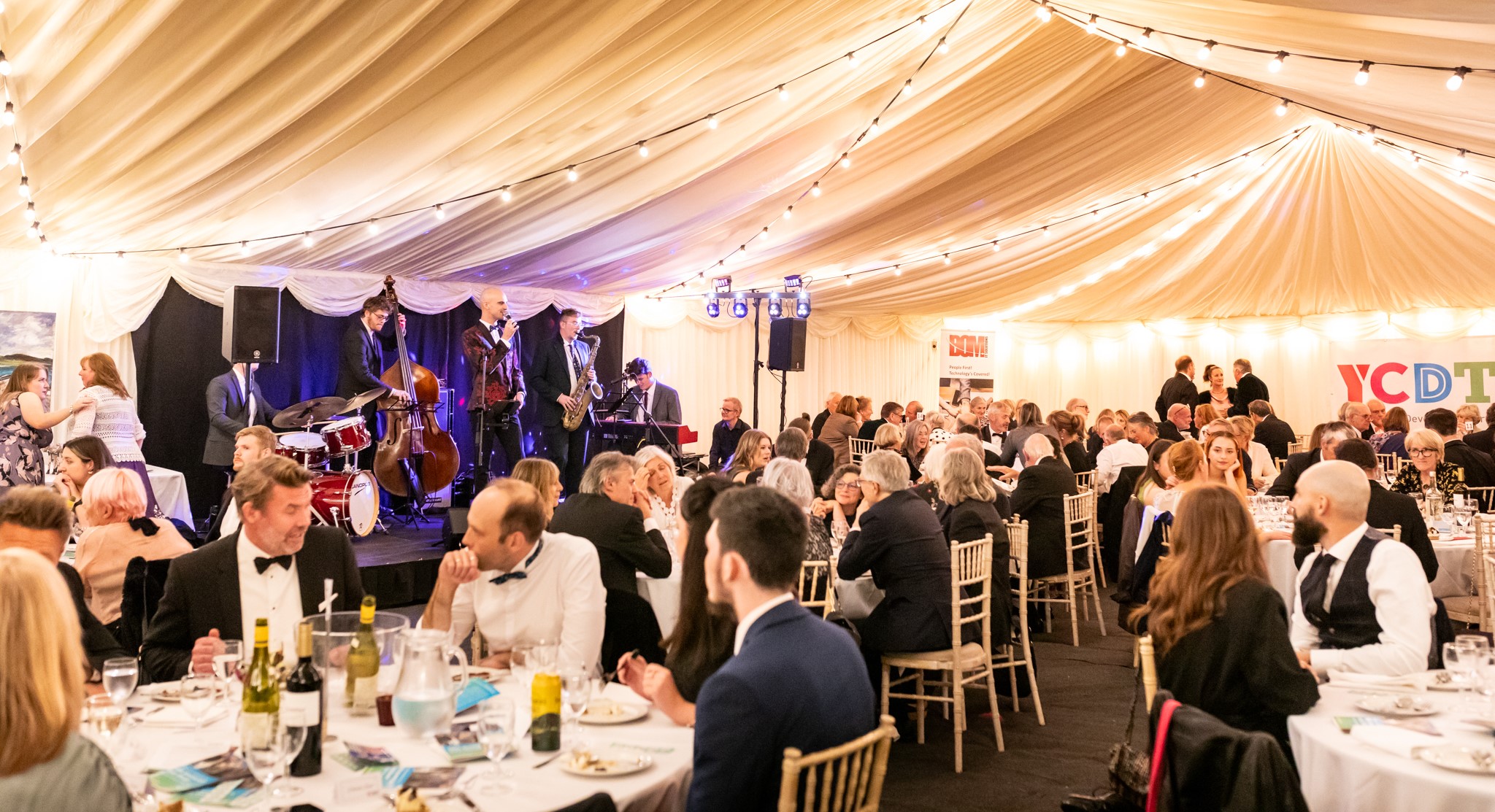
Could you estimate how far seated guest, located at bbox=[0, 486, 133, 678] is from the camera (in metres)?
3.03

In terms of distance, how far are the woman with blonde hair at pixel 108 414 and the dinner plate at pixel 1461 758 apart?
7.20 metres

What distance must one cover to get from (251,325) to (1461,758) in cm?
839

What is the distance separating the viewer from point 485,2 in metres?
4.90

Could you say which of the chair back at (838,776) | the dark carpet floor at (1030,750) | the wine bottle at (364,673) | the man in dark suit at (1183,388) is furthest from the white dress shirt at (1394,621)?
the man in dark suit at (1183,388)

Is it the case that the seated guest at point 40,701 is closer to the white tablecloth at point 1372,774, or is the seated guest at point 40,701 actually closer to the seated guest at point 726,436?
the white tablecloth at point 1372,774

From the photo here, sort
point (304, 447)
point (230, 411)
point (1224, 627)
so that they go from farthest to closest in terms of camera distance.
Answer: point (230, 411), point (304, 447), point (1224, 627)

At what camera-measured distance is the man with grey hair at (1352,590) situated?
3213 mm

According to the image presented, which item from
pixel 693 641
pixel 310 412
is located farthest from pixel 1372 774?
pixel 310 412

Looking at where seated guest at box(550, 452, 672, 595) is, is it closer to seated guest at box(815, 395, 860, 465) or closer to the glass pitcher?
the glass pitcher

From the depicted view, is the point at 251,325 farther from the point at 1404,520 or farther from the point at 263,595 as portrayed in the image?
the point at 1404,520

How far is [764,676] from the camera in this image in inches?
79.6

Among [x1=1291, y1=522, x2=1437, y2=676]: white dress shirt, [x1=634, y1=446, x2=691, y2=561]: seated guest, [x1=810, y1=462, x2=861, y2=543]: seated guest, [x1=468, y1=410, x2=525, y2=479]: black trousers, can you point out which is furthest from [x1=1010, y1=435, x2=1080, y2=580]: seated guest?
[x1=468, y1=410, x2=525, y2=479]: black trousers

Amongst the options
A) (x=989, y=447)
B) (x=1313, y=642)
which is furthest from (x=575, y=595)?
(x=989, y=447)

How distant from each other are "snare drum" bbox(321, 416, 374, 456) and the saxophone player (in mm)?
2308
